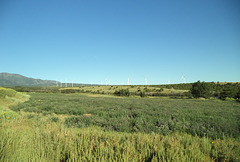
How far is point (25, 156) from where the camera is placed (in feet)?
7.94

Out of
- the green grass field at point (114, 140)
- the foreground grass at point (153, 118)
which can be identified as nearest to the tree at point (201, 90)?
the foreground grass at point (153, 118)

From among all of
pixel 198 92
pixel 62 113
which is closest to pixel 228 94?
pixel 198 92

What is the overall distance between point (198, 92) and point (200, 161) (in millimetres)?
63437

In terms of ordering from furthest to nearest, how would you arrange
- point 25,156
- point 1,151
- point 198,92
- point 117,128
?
point 198,92, point 117,128, point 1,151, point 25,156

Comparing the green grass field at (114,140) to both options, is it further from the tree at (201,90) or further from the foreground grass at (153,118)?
the tree at (201,90)

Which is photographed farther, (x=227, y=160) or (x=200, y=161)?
(x=227, y=160)

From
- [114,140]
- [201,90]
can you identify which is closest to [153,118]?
[114,140]

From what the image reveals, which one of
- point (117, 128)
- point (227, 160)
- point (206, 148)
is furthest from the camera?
point (117, 128)

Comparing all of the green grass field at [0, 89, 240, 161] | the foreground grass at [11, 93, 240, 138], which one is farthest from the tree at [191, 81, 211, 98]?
the green grass field at [0, 89, 240, 161]

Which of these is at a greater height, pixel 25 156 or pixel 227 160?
pixel 25 156

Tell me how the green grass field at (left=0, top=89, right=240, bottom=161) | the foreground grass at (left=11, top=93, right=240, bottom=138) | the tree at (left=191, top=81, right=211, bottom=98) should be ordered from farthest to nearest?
1. the tree at (left=191, top=81, right=211, bottom=98)
2. the foreground grass at (left=11, top=93, right=240, bottom=138)
3. the green grass field at (left=0, top=89, right=240, bottom=161)

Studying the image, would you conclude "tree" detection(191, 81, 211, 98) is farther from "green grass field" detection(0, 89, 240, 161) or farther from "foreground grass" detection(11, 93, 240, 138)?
"green grass field" detection(0, 89, 240, 161)

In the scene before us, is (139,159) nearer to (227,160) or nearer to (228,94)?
(227,160)

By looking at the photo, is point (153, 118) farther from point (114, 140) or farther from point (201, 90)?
point (201, 90)
